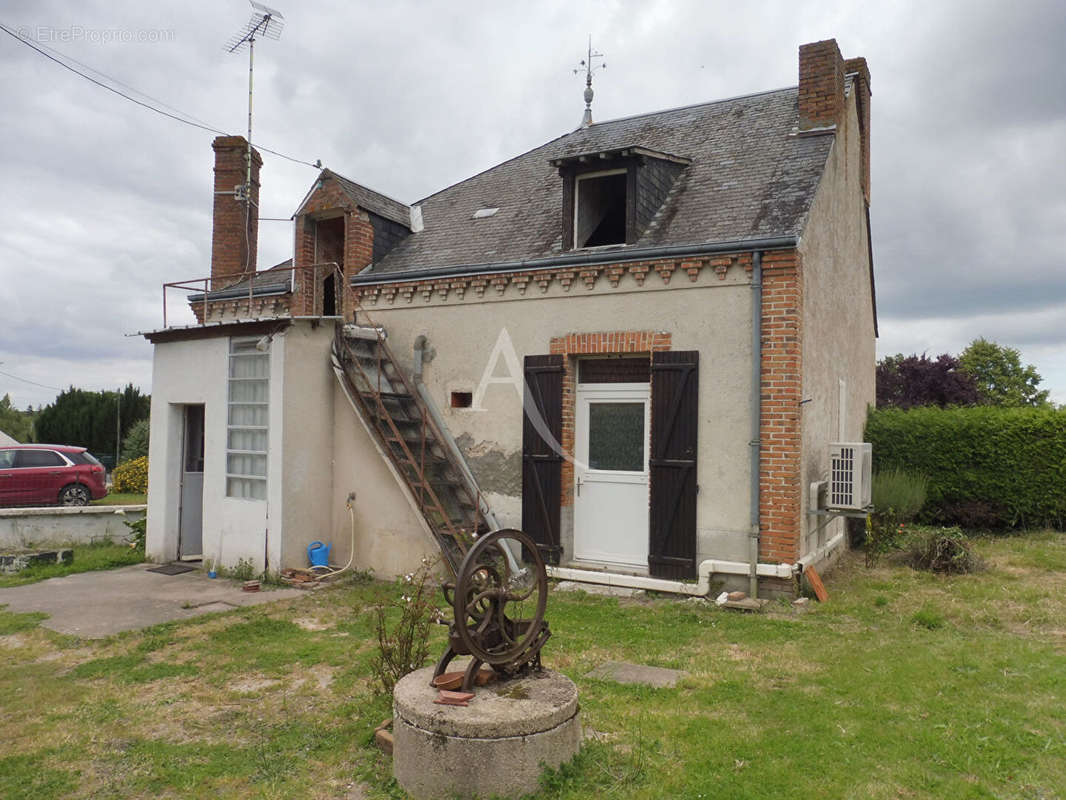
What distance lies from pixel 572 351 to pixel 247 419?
→ 424 centimetres

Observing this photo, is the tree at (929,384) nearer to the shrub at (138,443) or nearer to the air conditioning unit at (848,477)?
the air conditioning unit at (848,477)

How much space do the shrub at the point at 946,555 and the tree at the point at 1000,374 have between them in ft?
100

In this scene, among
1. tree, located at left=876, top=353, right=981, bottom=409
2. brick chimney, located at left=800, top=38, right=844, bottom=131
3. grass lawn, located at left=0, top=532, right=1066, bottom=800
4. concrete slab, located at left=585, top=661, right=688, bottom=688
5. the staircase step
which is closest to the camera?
grass lawn, located at left=0, top=532, right=1066, bottom=800

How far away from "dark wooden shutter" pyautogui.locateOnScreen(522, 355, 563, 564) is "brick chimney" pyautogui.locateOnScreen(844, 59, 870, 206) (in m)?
6.71

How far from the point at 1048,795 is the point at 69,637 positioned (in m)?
7.41

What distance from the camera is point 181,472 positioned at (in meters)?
10.4

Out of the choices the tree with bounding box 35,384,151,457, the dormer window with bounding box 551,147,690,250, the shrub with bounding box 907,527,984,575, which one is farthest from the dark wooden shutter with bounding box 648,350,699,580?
the tree with bounding box 35,384,151,457

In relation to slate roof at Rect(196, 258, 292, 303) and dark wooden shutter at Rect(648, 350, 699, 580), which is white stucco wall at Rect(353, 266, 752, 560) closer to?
dark wooden shutter at Rect(648, 350, 699, 580)

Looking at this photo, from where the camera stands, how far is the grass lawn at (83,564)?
9.37 metres

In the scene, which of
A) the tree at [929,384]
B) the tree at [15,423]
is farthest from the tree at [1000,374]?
the tree at [15,423]

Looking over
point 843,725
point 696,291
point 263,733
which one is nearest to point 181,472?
point 263,733

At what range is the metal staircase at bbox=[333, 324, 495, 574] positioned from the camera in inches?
357

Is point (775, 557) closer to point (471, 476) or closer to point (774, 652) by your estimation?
point (774, 652)

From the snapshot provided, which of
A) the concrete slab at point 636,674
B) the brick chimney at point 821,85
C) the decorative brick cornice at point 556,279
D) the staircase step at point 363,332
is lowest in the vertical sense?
the concrete slab at point 636,674
